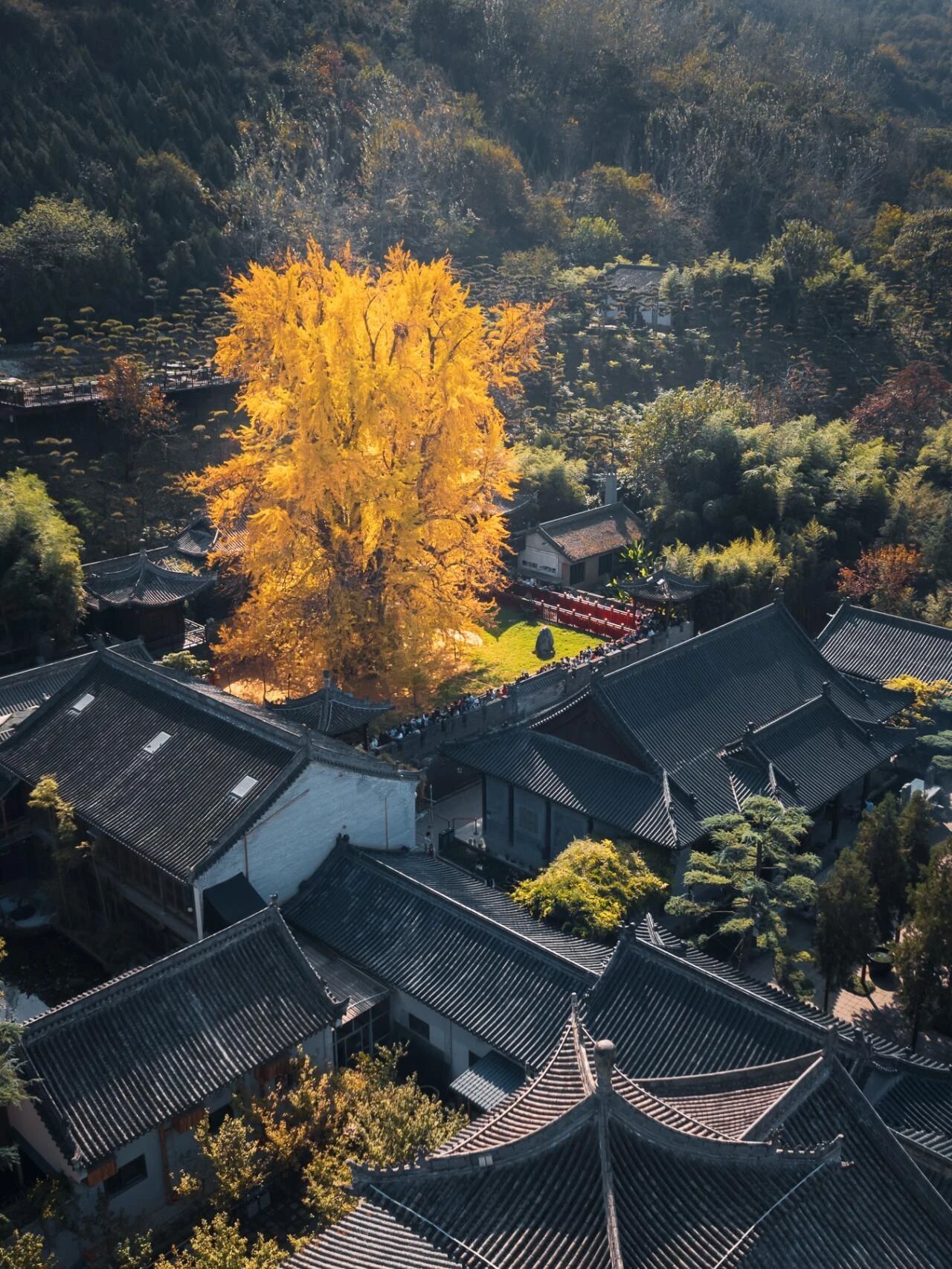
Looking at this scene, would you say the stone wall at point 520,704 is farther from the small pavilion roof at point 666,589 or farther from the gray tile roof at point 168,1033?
the gray tile roof at point 168,1033

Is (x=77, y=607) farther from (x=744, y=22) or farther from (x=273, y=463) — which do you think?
(x=744, y=22)

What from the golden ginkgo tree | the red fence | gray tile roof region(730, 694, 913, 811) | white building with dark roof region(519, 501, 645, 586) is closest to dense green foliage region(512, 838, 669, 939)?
gray tile roof region(730, 694, 913, 811)

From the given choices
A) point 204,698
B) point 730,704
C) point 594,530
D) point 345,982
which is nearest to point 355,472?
point 204,698

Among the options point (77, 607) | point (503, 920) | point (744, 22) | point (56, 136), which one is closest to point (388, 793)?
point (503, 920)

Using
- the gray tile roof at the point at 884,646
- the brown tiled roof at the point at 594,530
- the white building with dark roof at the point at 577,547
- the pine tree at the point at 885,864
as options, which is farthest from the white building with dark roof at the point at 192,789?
the brown tiled roof at the point at 594,530

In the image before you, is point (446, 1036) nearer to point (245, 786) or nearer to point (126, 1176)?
point (126, 1176)
